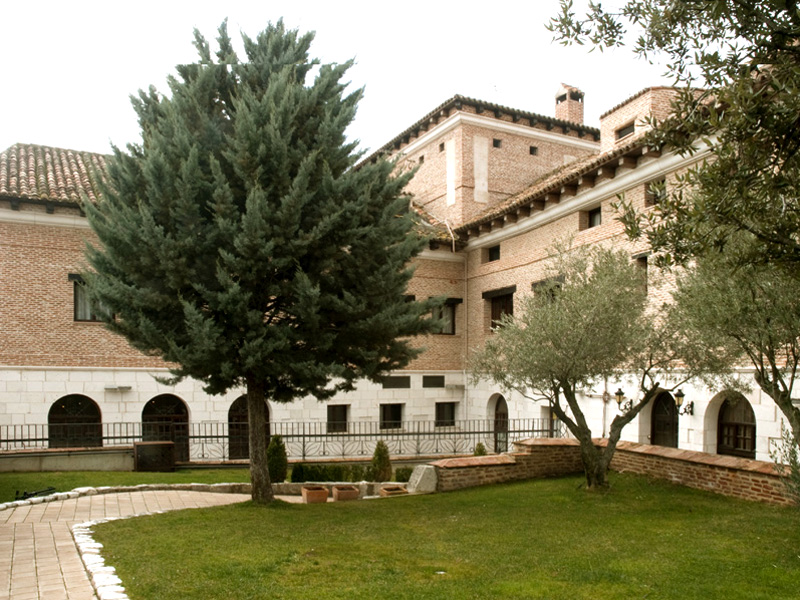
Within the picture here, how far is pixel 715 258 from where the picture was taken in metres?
7.75

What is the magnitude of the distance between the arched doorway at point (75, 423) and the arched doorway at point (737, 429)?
15582 mm

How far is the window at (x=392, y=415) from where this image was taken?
940 inches

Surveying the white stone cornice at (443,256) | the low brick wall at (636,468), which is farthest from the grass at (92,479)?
the white stone cornice at (443,256)

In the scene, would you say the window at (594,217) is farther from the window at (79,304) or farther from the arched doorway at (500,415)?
the window at (79,304)

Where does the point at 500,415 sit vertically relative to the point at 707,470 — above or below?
below

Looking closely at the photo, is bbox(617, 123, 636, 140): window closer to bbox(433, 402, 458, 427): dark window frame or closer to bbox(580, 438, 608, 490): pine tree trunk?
bbox(433, 402, 458, 427): dark window frame

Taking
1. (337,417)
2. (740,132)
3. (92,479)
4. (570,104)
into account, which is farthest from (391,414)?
(740,132)

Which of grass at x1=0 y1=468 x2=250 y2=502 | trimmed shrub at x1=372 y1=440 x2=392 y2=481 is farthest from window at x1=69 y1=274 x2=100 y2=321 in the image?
trimmed shrub at x1=372 y1=440 x2=392 y2=481

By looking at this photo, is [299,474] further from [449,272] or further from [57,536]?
[449,272]

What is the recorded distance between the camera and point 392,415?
79.3 feet

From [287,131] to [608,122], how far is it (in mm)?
13513

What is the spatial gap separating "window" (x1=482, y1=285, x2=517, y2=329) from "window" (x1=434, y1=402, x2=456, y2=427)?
3562mm

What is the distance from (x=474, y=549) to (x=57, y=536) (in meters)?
5.08

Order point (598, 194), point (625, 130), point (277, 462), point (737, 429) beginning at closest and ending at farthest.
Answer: point (737, 429) → point (277, 462) → point (598, 194) → point (625, 130)
